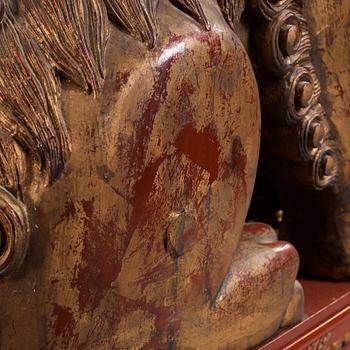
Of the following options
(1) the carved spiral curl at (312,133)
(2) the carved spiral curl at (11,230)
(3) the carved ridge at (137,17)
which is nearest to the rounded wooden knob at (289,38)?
(1) the carved spiral curl at (312,133)

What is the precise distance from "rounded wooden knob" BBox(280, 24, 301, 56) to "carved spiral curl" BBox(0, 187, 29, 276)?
51 centimetres

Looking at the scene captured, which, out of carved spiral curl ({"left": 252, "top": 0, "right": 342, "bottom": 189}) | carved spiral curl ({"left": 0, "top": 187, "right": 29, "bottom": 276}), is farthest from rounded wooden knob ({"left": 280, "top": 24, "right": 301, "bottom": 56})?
carved spiral curl ({"left": 0, "top": 187, "right": 29, "bottom": 276})

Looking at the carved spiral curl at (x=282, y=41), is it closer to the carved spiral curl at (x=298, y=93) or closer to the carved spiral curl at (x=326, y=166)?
the carved spiral curl at (x=298, y=93)

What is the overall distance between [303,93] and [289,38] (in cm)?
9

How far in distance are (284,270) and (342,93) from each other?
35cm

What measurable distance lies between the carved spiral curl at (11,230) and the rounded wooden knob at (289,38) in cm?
51

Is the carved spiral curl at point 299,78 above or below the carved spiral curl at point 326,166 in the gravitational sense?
above

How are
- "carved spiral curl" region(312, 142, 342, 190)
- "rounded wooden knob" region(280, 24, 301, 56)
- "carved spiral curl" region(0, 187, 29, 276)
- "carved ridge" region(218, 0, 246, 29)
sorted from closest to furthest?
"carved spiral curl" region(0, 187, 29, 276) < "carved ridge" region(218, 0, 246, 29) < "rounded wooden knob" region(280, 24, 301, 56) < "carved spiral curl" region(312, 142, 342, 190)

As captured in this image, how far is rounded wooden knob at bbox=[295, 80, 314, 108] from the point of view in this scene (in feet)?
4.04

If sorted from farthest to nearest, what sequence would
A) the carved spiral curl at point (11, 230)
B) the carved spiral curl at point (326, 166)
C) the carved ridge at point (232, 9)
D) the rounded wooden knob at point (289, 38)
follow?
the carved spiral curl at point (326, 166)
the rounded wooden knob at point (289, 38)
the carved ridge at point (232, 9)
the carved spiral curl at point (11, 230)

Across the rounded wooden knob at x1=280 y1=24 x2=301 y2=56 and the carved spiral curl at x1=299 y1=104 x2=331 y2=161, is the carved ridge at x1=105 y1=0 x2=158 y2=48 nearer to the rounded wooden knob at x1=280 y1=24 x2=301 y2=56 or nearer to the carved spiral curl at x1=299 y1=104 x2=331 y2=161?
the rounded wooden knob at x1=280 y1=24 x2=301 y2=56

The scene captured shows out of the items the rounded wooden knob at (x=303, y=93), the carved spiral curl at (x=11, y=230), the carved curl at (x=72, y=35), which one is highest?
the carved curl at (x=72, y=35)

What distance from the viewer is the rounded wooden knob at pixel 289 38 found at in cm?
117

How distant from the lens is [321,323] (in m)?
1.25
